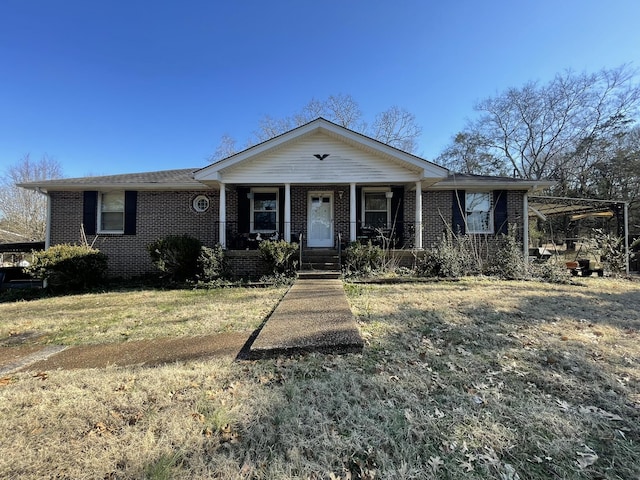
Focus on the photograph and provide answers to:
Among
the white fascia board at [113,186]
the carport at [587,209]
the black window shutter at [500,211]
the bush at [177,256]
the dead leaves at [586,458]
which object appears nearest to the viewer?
the dead leaves at [586,458]

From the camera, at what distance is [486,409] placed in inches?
93.8

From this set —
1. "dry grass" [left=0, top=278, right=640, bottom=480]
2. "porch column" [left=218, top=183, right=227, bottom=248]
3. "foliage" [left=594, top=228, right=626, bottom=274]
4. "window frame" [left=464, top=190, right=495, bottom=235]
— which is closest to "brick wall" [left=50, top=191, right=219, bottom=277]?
"porch column" [left=218, top=183, right=227, bottom=248]

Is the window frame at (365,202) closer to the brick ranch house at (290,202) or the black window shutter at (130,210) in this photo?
the brick ranch house at (290,202)

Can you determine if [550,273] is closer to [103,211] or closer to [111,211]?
[111,211]

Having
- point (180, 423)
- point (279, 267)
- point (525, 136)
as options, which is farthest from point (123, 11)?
point (525, 136)

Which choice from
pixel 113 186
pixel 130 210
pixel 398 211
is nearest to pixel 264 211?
pixel 130 210

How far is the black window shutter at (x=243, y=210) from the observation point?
1145 cm

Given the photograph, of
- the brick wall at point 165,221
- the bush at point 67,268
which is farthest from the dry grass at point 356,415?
the brick wall at point 165,221

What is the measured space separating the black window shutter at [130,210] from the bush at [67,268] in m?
1.73

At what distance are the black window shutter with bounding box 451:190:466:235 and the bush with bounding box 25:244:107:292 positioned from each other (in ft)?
39.0

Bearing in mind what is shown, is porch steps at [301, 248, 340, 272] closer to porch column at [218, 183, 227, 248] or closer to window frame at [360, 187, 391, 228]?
window frame at [360, 187, 391, 228]

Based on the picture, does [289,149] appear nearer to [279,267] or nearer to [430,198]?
[279,267]

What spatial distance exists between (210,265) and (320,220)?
14.7 feet

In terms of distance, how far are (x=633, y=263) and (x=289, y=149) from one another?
15739mm
